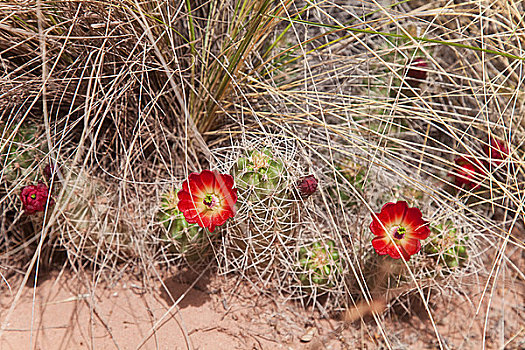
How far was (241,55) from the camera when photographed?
154cm

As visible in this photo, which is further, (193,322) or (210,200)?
(193,322)

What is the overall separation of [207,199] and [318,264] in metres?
0.43

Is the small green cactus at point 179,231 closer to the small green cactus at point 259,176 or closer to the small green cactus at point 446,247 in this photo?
the small green cactus at point 259,176

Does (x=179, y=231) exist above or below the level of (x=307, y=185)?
below

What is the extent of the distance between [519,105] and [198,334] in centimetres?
147

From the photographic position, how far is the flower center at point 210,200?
1316mm

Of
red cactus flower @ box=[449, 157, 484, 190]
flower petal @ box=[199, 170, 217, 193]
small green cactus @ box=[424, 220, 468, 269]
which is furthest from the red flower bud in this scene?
red cactus flower @ box=[449, 157, 484, 190]

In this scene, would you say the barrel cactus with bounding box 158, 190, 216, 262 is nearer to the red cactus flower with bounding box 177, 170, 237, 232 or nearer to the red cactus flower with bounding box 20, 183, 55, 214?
the red cactus flower with bounding box 177, 170, 237, 232

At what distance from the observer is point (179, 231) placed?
1.42 meters

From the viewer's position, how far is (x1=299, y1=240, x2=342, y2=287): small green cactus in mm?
1484

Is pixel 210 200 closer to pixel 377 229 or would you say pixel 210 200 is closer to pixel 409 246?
pixel 377 229

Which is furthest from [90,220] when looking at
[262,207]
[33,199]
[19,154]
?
[262,207]

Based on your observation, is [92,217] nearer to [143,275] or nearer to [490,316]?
[143,275]

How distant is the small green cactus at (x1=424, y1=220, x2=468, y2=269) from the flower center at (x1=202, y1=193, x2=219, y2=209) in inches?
26.6
